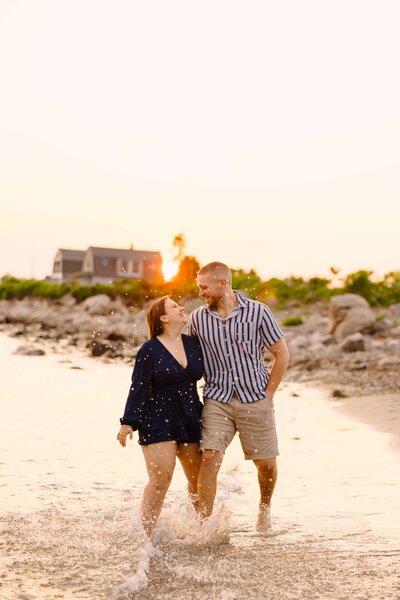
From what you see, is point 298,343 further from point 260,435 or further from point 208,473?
point 208,473

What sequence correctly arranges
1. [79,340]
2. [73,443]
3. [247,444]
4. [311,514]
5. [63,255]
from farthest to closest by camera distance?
[63,255] → [79,340] → [73,443] → [311,514] → [247,444]

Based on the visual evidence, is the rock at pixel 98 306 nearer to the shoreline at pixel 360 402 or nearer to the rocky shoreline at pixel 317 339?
the rocky shoreline at pixel 317 339

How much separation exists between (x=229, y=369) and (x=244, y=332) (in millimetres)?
302

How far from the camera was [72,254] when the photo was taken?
97.1m

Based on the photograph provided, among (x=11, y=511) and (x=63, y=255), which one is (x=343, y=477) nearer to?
(x=11, y=511)

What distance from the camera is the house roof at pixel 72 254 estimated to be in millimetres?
96375

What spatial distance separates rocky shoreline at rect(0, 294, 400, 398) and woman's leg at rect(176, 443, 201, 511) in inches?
433

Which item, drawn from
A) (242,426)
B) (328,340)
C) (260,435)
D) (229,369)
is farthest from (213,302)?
(328,340)

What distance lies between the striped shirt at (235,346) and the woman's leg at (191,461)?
420 millimetres

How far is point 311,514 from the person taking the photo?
848cm

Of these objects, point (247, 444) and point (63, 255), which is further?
point (63, 255)

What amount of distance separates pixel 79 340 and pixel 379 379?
21974 millimetres

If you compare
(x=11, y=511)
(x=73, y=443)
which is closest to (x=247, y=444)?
(x=11, y=511)

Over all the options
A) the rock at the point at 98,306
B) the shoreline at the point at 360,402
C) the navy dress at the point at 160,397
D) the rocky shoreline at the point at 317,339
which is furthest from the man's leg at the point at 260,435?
the rock at the point at 98,306
